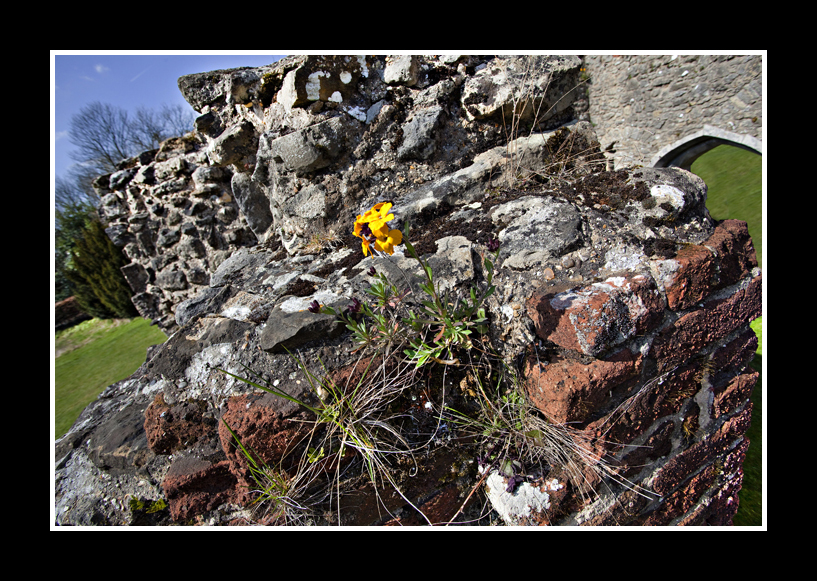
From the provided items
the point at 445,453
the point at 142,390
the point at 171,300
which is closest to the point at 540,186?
the point at 445,453

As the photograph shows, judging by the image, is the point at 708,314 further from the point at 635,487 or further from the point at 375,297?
the point at 375,297

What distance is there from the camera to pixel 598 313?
1.37 meters

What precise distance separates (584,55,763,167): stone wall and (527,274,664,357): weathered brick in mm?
4362

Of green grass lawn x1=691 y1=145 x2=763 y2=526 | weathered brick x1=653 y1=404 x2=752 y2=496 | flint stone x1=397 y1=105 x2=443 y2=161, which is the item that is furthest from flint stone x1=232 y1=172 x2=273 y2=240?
green grass lawn x1=691 y1=145 x2=763 y2=526

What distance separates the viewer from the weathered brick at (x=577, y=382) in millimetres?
1386

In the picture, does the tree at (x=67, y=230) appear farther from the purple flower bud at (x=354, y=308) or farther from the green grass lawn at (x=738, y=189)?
the green grass lawn at (x=738, y=189)

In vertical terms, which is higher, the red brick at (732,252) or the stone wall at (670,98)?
the stone wall at (670,98)

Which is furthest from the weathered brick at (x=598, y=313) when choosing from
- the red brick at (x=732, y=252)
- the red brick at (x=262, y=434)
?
the red brick at (x=262, y=434)

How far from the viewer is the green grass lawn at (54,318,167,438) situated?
455 cm

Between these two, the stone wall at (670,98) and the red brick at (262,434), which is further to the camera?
the stone wall at (670,98)

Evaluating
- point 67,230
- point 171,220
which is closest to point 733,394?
point 171,220

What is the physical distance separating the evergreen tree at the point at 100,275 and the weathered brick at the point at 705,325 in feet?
35.3

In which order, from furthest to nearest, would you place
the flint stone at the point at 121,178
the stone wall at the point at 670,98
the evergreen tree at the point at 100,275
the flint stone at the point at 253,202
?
the evergreen tree at the point at 100,275
the flint stone at the point at 121,178
the stone wall at the point at 670,98
the flint stone at the point at 253,202

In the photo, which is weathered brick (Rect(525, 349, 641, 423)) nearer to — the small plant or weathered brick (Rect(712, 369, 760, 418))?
the small plant
